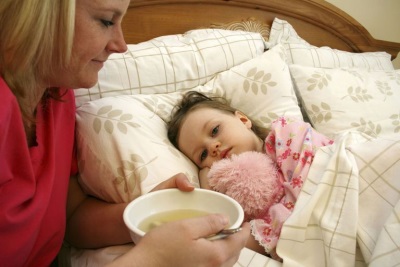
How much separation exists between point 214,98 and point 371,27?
1768 mm

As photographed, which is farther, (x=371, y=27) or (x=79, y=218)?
(x=371, y=27)

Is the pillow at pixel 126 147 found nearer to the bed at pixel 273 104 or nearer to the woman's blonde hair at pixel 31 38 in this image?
the bed at pixel 273 104

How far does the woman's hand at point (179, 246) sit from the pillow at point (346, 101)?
1.04 metres

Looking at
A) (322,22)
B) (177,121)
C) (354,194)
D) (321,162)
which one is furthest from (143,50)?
(322,22)

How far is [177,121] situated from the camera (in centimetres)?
126

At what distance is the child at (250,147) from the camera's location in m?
0.94

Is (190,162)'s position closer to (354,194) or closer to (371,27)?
(354,194)

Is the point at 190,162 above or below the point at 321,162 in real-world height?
below

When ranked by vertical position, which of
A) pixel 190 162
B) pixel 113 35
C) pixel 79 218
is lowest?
pixel 79 218

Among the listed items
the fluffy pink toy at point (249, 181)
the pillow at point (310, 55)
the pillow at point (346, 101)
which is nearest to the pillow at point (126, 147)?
the fluffy pink toy at point (249, 181)

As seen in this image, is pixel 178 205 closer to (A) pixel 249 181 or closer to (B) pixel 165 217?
(B) pixel 165 217

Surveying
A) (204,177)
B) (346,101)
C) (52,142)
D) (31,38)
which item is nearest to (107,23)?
(31,38)

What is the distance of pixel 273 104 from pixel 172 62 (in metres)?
0.45

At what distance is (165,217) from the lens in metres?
0.71
